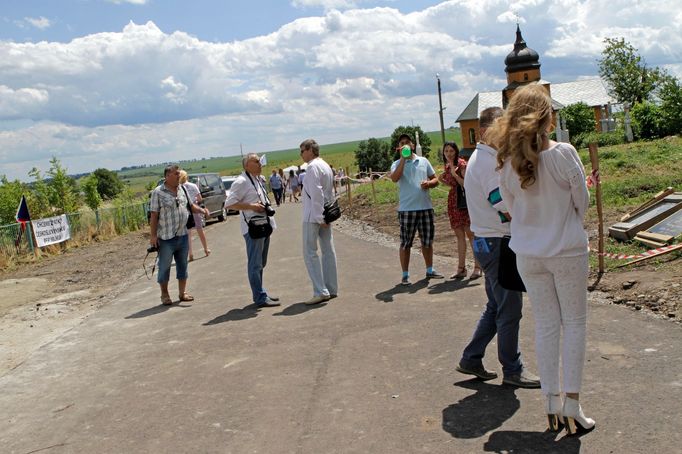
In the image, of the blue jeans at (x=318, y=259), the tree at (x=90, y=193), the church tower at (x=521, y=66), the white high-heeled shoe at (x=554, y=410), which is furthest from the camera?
the church tower at (x=521, y=66)

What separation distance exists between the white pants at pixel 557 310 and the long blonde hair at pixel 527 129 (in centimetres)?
48

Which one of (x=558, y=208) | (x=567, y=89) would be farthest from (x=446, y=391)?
(x=567, y=89)

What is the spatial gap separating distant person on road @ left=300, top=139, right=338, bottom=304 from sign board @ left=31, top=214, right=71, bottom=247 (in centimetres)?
1244

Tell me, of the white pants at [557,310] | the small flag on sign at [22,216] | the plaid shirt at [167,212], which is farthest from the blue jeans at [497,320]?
the small flag on sign at [22,216]

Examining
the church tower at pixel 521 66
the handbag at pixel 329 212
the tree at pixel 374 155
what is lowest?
the tree at pixel 374 155

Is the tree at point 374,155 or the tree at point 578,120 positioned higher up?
the tree at point 578,120

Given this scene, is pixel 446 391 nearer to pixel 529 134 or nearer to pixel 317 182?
pixel 529 134

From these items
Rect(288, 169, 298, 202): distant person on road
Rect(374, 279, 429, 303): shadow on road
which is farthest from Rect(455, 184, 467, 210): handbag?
Rect(288, 169, 298, 202): distant person on road

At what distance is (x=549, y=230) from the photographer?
3.68 meters

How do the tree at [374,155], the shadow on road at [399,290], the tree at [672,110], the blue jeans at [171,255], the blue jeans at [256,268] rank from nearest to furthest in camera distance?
the shadow on road at [399,290], the blue jeans at [256,268], the blue jeans at [171,255], the tree at [672,110], the tree at [374,155]

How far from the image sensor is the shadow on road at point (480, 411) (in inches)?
161

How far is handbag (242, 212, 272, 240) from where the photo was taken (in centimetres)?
854

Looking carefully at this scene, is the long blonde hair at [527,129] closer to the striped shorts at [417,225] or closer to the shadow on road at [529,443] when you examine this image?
the shadow on road at [529,443]

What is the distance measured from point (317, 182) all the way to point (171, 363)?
2.98m
